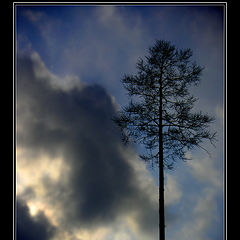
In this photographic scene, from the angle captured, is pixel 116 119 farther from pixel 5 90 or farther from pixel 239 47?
pixel 239 47

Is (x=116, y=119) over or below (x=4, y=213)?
over

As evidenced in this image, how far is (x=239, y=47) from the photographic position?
1011 centimetres

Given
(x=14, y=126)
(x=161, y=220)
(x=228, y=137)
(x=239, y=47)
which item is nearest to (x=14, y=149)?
(x=14, y=126)

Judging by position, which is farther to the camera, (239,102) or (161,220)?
(239,102)

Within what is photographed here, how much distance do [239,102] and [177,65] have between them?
3.34 m

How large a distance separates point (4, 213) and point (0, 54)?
635 centimetres

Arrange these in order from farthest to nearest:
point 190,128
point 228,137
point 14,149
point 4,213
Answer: point 190,128, point 228,137, point 14,149, point 4,213

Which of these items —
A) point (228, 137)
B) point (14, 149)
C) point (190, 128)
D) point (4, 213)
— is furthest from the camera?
point (190, 128)

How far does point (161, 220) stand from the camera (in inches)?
368

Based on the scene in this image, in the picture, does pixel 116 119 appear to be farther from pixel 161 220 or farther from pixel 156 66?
pixel 161 220

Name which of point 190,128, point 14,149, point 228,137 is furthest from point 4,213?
point 228,137

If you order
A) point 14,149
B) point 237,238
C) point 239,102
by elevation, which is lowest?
point 237,238

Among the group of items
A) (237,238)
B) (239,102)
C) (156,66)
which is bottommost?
(237,238)

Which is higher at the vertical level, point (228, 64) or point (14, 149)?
point (228, 64)
